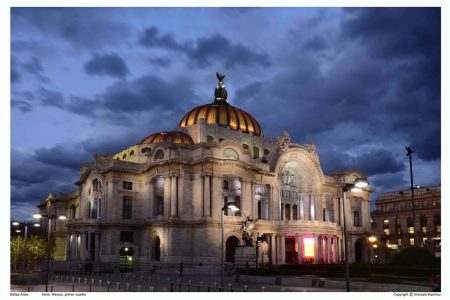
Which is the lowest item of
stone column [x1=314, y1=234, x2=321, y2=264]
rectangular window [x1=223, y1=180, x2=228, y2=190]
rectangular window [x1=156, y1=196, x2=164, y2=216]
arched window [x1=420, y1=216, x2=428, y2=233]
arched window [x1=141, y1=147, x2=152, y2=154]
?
stone column [x1=314, y1=234, x2=321, y2=264]

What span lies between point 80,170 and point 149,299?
6907 centimetres

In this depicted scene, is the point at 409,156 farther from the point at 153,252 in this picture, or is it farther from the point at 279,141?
the point at 153,252

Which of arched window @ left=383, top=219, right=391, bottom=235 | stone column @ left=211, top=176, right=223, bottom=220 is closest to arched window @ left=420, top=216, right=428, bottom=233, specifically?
arched window @ left=383, top=219, right=391, bottom=235

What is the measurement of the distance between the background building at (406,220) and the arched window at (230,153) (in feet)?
121

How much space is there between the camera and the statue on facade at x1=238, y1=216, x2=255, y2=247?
6539 centimetres

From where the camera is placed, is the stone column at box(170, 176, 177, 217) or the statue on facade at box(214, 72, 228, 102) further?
the statue on facade at box(214, 72, 228, 102)

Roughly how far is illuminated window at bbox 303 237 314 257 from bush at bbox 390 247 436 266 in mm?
33116

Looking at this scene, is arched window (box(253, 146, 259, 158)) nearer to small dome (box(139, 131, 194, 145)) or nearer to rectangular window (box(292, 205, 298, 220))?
rectangular window (box(292, 205, 298, 220))

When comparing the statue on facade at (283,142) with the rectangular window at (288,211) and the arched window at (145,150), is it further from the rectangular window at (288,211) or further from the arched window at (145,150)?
the arched window at (145,150)

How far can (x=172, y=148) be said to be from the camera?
7412 centimetres

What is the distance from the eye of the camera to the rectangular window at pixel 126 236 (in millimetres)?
76375

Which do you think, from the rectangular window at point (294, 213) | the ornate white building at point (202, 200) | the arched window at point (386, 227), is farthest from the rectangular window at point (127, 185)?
the arched window at point (386, 227)
